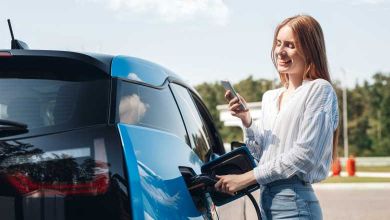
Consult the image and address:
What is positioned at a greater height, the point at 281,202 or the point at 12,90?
the point at 12,90

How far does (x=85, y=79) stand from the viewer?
9.01 feet

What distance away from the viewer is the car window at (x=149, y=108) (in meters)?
2.71

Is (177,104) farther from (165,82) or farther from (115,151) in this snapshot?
(115,151)

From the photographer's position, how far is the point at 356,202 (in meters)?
16.1

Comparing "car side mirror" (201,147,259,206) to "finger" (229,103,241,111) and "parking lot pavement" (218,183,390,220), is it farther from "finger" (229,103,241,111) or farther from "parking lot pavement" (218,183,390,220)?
"parking lot pavement" (218,183,390,220)

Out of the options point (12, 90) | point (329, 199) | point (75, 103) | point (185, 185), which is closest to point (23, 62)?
point (12, 90)

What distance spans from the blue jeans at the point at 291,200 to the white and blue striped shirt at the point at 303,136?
0.05 m

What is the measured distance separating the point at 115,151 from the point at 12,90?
0.56 metres

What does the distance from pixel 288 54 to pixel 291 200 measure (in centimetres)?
67

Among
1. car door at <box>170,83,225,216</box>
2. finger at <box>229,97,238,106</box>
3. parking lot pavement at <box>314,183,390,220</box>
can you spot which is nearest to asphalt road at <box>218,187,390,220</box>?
parking lot pavement at <box>314,183,390,220</box>

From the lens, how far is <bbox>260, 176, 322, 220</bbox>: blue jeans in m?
3.11

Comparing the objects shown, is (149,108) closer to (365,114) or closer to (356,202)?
(356,202)

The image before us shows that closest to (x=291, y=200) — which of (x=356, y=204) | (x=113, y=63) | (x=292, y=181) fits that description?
(x=292, y=181)

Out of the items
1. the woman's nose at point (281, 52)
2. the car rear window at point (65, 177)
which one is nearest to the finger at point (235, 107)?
the woman's nose at point (281, 52)
